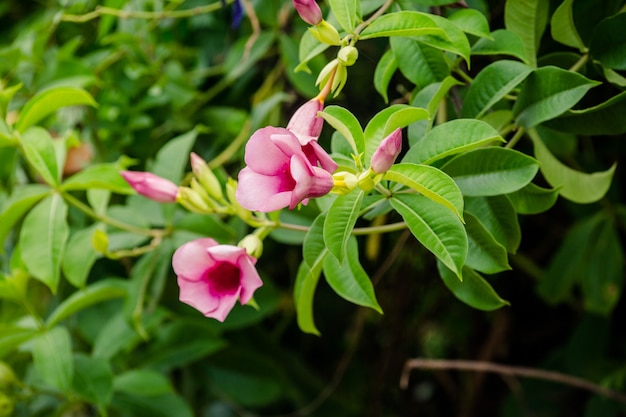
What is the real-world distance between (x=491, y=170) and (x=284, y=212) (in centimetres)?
43

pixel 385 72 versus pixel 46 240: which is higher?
pixel 385 72

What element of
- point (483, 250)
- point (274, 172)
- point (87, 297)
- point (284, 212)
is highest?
point (274, 172)

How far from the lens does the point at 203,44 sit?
143 centimetres

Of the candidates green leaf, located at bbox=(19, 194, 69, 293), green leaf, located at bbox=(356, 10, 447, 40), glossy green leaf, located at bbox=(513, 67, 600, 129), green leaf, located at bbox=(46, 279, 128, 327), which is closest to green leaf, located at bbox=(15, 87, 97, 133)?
green leaf, located at bbox=(19, 194, 69, 293)

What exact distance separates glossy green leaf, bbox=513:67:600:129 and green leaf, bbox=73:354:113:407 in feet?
2.44

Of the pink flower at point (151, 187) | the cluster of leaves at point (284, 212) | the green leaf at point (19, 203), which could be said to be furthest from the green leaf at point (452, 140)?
the green leaf at point (19, 203)

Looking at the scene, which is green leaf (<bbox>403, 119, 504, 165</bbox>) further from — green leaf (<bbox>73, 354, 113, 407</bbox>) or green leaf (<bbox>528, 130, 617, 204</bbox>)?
green leaf (<bbox>73, 354, 113, 407</bbox>)

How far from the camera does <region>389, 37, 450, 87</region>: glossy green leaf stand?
0.71 meters

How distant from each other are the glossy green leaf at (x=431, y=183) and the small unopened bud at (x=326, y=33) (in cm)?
15

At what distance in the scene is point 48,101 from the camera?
3.07 feet

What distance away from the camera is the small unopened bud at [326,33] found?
630 millimetres

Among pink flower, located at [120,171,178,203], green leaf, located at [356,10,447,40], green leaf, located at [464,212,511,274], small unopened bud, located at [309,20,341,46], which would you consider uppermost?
green leaf, located at [356,10,447,40]

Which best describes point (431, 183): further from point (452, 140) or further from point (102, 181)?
point (102, 181)

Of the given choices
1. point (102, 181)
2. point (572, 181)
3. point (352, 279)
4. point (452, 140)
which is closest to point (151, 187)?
point (102, 181)
